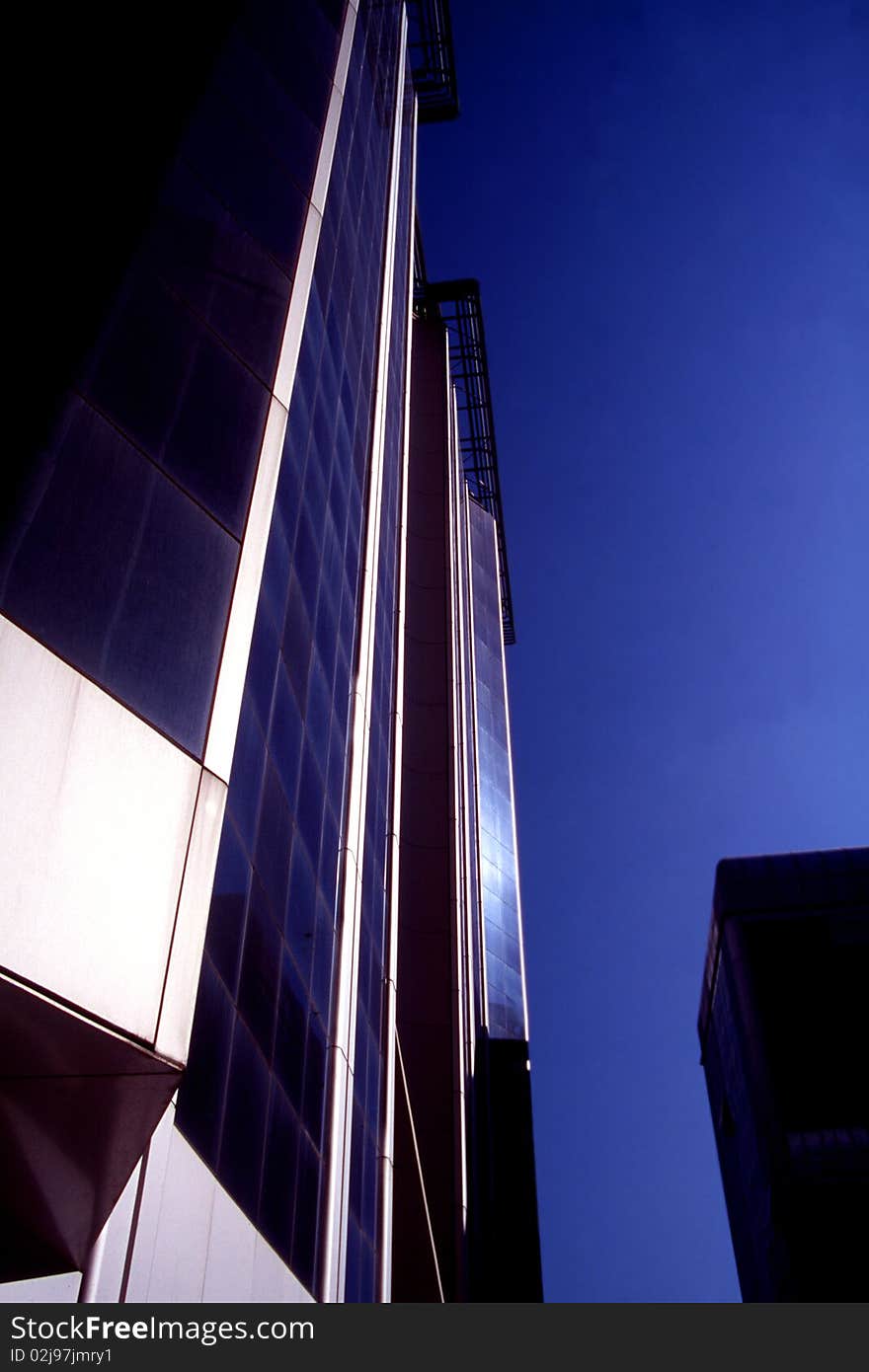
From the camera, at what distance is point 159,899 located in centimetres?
859

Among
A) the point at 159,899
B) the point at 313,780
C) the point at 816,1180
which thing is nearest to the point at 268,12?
the point at 313,780

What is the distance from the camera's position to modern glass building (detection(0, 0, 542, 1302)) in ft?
26.7

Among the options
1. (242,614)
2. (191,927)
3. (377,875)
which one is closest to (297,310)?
(242,614)

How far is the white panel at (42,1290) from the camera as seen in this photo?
7.74 metres

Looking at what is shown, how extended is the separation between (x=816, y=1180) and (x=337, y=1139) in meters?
35.3

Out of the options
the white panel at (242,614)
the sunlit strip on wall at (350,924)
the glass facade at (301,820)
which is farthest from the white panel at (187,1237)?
the sunlit strip on wall at (350,924)

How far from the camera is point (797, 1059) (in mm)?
48438

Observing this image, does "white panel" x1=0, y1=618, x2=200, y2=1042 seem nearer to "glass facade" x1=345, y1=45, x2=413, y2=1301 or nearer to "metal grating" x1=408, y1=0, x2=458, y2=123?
"glass facade" x1=345, y1=45, x2=413, y2=1301

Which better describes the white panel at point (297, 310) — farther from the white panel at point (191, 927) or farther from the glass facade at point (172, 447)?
the white panel at point (191, 927)

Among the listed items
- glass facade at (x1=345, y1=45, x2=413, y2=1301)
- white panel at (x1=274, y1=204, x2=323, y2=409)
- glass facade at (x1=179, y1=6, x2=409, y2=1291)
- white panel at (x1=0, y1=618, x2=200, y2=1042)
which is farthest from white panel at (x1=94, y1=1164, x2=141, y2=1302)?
glass facade at (x1=345, y1=45, x2=413, y2=1301)

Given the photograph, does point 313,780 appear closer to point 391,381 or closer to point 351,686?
point 351,686

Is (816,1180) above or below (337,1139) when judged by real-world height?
above

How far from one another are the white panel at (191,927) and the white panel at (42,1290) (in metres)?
1.99

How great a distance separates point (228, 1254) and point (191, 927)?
16.2 feet
